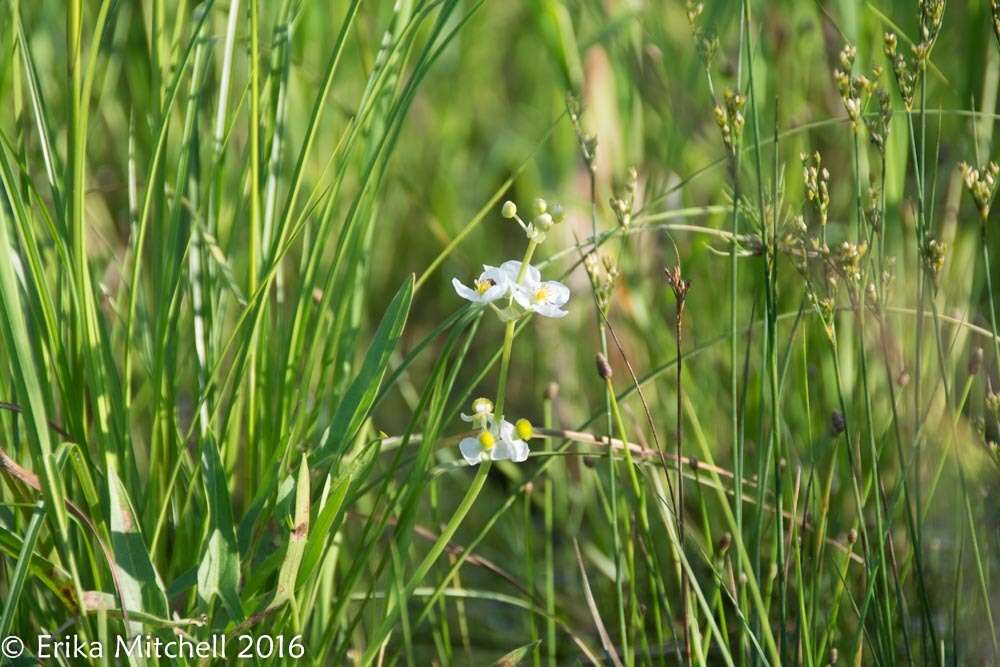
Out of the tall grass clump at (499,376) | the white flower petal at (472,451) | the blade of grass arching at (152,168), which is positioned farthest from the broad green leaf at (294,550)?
the blade of grass arching at (152,168)

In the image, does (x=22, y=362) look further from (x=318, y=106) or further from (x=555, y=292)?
(x=555, y=292)

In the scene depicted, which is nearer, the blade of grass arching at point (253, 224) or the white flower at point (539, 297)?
the white flower at point (539, 297)

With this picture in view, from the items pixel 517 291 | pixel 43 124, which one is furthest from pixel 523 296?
pixel 43 124

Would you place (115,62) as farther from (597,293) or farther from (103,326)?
(597,293)

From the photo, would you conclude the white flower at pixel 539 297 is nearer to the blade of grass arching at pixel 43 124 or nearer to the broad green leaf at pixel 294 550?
the broad green leaf at pixel 294 550

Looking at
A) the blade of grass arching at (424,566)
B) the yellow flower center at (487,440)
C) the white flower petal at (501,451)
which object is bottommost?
the blade of grass arching at (424,566)

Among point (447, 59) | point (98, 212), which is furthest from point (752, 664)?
point (447, 59)

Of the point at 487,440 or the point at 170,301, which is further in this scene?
the point at 170,301

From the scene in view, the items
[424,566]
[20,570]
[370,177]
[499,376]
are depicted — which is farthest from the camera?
[499,376]

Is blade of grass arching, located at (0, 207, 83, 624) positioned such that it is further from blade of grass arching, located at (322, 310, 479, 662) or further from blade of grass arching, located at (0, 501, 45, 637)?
blade of grass arching, located at (322, 310, 479, 662)
